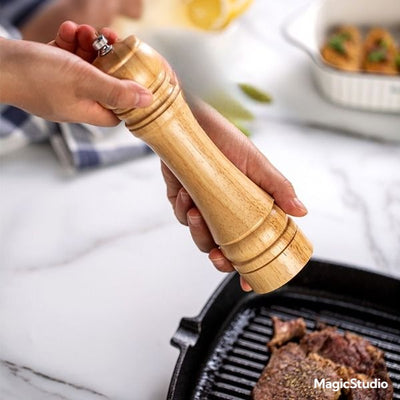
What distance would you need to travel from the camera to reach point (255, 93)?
1.79 meters

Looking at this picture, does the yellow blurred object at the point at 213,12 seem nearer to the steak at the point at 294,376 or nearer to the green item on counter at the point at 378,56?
the green item on counter at the point at 378,56

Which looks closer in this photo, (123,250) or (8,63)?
(8,63)

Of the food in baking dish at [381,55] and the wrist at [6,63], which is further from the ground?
the wrist at [6,63]

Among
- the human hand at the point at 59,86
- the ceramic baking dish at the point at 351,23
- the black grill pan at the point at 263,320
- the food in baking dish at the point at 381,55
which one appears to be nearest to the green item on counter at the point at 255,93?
the ceramic baking dish at the point at 351,23

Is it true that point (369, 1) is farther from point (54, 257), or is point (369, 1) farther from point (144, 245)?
point (54, 257)

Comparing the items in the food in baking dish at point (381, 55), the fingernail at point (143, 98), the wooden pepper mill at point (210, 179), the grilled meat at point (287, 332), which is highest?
the fingernail at point (143, 98)

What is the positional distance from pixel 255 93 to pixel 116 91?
1044mm

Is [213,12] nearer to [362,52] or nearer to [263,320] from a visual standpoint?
[362,52]

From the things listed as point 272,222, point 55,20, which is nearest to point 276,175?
point 272,222

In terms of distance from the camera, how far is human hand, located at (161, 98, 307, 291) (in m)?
1.01

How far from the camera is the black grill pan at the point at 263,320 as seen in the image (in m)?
1.08

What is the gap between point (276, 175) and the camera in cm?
102

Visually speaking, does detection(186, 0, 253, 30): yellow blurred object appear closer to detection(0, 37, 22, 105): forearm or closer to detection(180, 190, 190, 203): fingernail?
detection(180, 190, 190, 203): fingernail

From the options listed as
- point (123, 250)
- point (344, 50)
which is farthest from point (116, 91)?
point (344, 50)
